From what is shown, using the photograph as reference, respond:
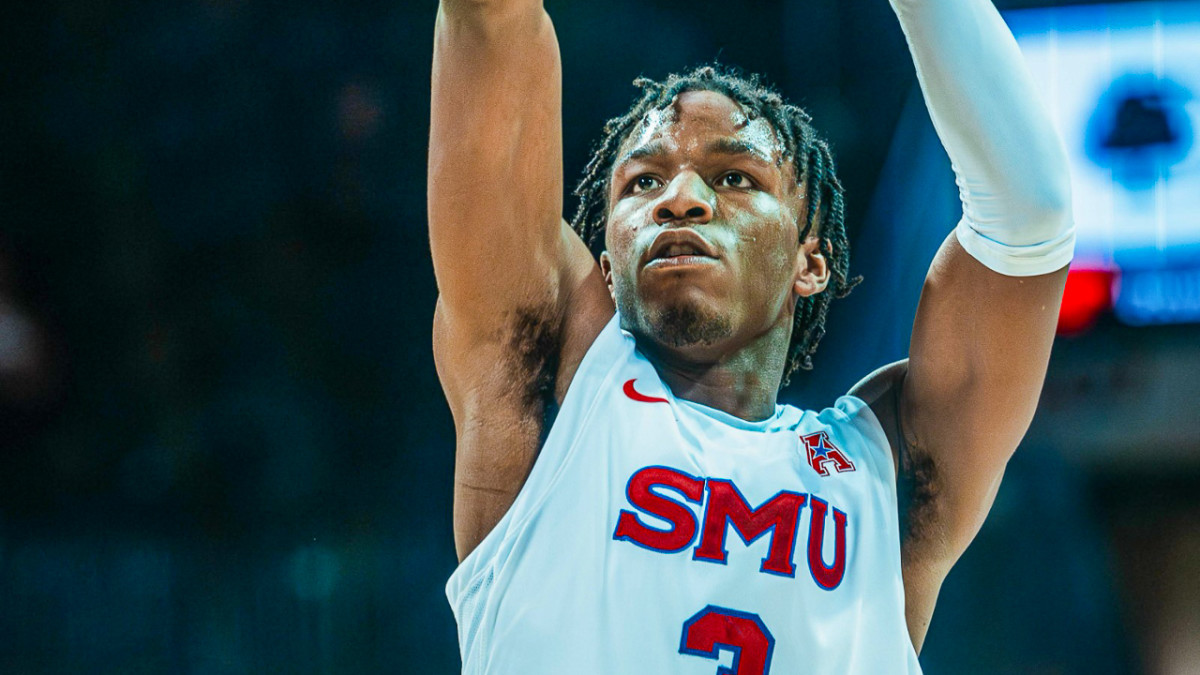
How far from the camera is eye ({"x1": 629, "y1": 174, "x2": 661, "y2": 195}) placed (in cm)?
197

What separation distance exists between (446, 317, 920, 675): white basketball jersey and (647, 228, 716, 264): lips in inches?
6.2

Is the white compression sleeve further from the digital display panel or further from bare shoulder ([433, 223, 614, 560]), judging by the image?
the digital display panel

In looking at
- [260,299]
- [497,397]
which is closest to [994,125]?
[497,397]

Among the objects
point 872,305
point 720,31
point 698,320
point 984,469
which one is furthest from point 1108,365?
point 698,320

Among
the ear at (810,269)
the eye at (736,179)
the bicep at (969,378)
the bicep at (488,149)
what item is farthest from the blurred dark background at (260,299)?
the bicep at (488,149)

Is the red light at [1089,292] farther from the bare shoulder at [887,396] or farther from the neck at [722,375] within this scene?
the neck at [722,375]

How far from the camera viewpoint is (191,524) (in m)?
3.85

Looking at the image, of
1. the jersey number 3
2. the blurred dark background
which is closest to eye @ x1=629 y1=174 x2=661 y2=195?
the jersey number 3

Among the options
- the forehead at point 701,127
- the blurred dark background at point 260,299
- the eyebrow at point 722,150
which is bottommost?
the blurred dark background at point 260,299

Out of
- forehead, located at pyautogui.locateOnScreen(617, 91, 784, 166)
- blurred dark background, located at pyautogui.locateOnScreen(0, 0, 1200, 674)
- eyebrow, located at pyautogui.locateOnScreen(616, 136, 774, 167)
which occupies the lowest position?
blurred dark background, located at pyautogui.locateOnScreen(0, 0, 1200, 674)

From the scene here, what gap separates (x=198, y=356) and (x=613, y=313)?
2551 mm

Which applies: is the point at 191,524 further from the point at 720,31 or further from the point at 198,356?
the point at 720,31

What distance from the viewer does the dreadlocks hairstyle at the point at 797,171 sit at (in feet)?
6.91

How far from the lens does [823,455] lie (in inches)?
73.5
